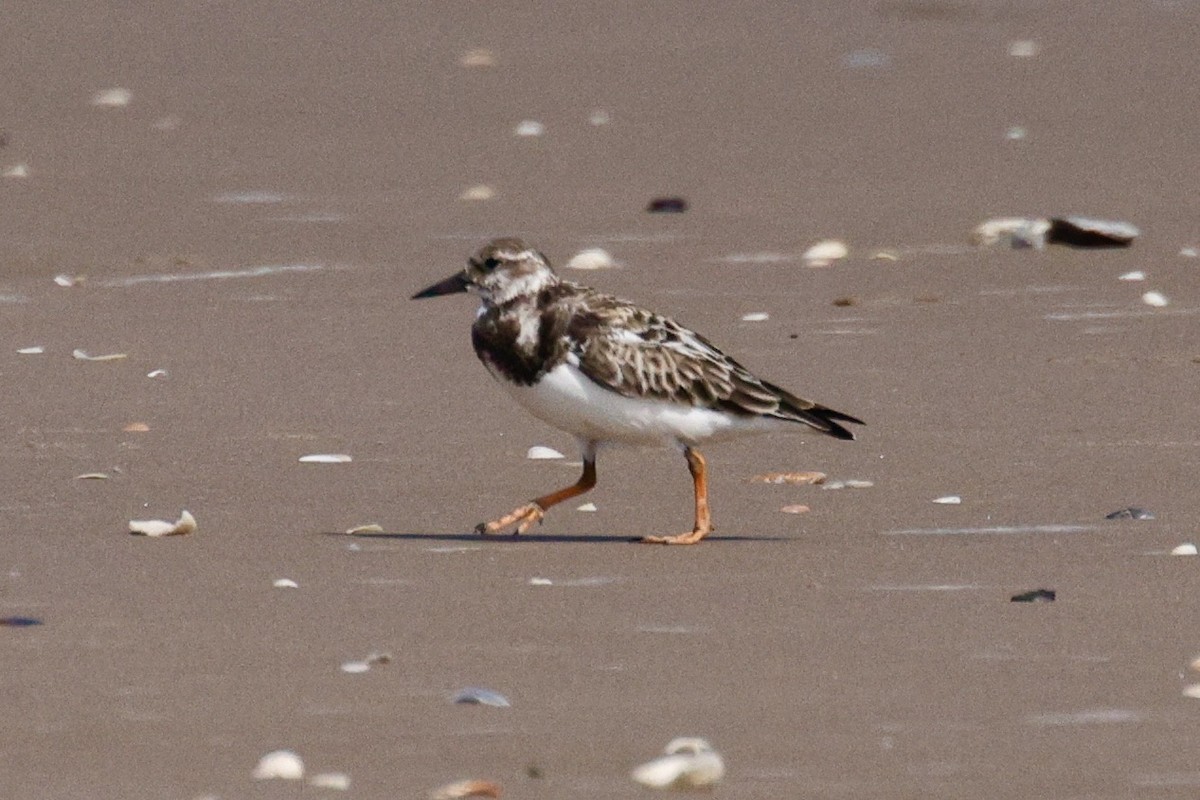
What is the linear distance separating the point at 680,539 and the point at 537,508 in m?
0.46

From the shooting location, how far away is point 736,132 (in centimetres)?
1535

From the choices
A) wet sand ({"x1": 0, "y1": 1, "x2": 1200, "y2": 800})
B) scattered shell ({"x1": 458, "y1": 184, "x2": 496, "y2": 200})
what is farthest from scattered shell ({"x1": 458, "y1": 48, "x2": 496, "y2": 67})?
scattered shell ({"x1": 458, "y1": 184, "x2": 496, "y2": 200})

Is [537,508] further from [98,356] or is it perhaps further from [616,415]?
[98,356]

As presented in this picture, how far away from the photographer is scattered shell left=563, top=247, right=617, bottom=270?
11.8m

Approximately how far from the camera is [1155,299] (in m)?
10.8

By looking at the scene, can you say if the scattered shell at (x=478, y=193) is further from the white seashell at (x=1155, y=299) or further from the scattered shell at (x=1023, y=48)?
the scattered shell at (x=1023, y=48)

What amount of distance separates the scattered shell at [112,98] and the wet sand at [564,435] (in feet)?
0.46

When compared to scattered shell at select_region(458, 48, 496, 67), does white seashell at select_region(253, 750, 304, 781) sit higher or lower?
lower

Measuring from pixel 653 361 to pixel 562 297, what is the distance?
13.8 inches

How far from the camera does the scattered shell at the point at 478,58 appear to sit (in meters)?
17.5

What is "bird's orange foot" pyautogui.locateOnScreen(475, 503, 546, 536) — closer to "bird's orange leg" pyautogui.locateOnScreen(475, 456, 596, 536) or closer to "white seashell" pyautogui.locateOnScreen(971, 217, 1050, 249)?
"bird's orange leg" pyautogui.locateOnScreen(475, 456, 596, 536)

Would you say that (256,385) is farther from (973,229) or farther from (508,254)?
(973,229)

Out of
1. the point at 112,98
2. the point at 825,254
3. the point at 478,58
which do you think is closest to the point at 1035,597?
the point at 825,254

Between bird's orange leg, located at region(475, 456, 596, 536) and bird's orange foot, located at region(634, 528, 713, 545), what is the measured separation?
0.31 meters
